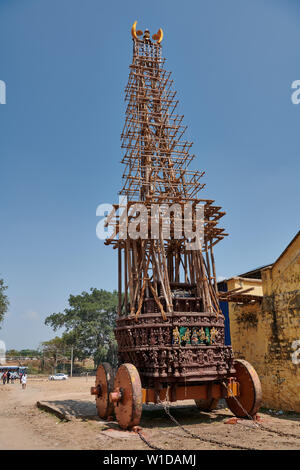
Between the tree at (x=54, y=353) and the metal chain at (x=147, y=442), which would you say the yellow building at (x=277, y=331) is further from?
the tree at (x=54, y=353)

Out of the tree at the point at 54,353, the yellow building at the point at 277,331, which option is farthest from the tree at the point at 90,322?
the yellow building at the point at 277,331

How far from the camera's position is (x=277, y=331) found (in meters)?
15.0

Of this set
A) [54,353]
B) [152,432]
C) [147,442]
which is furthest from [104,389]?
[54,353]

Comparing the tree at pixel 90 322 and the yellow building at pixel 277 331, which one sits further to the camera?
the tree at pixel 90 322

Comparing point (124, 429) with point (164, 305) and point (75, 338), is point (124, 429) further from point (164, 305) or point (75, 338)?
point (75, 338)

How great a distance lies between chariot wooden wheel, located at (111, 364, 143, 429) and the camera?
34.2 feet

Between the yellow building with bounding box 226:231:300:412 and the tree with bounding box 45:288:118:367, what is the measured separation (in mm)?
35358

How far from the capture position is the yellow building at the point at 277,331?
1406cm

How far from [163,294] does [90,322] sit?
41504 mm

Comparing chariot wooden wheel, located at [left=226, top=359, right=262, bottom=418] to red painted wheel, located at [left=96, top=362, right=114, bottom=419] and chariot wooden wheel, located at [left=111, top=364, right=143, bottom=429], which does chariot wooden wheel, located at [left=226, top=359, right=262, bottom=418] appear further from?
red painted wheel, located at [left=96, top=362, right=114, bottom=419]

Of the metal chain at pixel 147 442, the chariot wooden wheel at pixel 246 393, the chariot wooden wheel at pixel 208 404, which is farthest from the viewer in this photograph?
the chariot wooden wheel at pixel 208 404

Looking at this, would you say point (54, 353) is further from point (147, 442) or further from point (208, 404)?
point (147, 442)

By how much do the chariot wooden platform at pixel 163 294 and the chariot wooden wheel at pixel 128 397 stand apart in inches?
1.0

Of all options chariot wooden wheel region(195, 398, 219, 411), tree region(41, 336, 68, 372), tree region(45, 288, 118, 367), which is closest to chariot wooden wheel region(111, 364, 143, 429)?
chariot wooden wheel region(195, 398, 219, 411)
